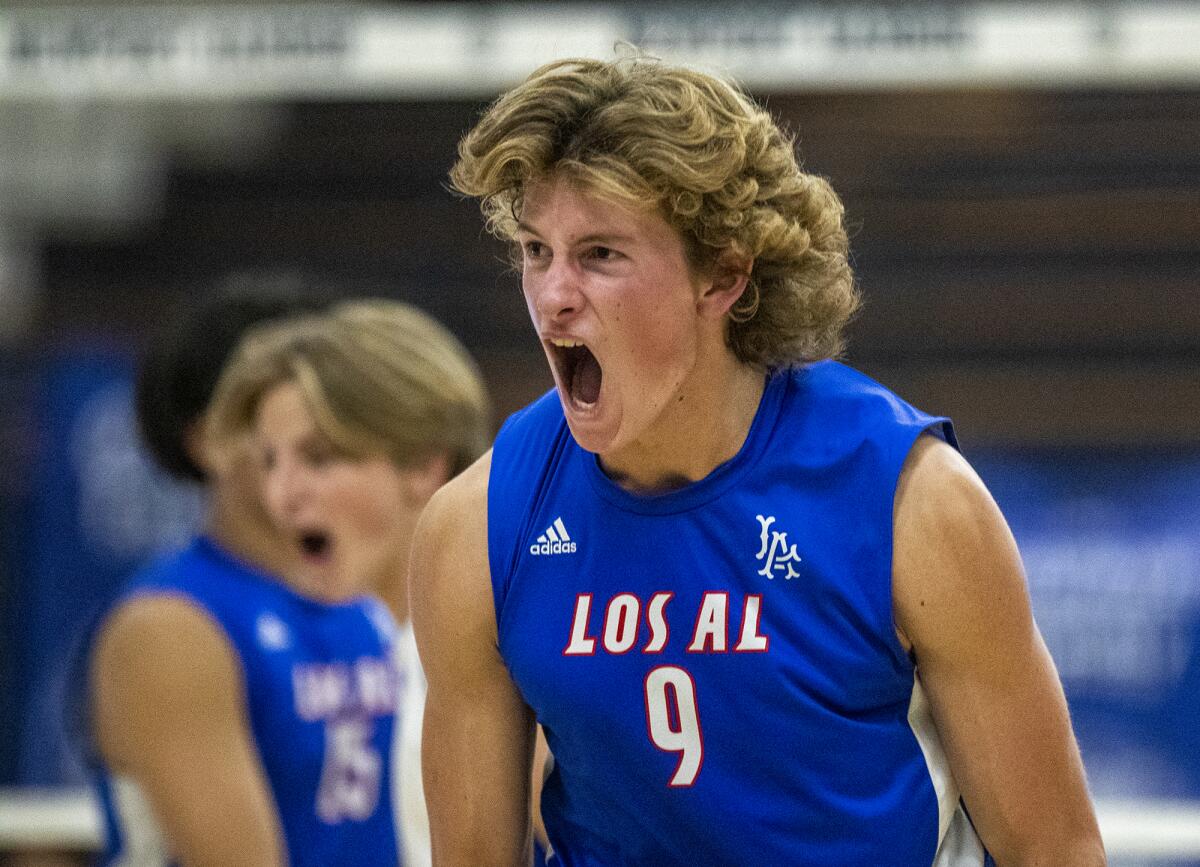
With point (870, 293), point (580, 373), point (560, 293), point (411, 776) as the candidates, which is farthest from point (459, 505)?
point (870, 293)

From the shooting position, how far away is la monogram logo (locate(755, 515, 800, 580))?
85.7 inches

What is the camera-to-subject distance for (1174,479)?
Answer: 23.6ft

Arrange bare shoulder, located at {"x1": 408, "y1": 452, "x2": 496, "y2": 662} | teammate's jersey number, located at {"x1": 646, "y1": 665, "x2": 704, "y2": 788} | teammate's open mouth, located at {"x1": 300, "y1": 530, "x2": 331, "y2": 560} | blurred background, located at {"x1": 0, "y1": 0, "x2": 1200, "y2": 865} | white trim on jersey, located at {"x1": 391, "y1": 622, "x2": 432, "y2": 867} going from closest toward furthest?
teammate's jersey number, located at {"x1": 646, "y1": 665, "x2": 704, "y2": 788} → bare shoulder, located at {"x1": 408, "y1": 452, "x2": 496, "y2": 662} → white trim on jersey, located at {"x1": 391, "y1": 622, "x2": 432, "y2": 867} → teammate's open mouth, located at {"x1": 300, "y1": 530, "x2": 331, "y2": 560} → blurred background, located at {"x1": 0, "y1": 0, "x2": 1200, "y2": 865}

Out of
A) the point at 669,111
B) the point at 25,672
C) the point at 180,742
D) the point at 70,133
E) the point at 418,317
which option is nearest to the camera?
the point at 669,111

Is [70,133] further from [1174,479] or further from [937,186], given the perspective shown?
[1174,479]

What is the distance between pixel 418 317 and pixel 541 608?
6.43 ft

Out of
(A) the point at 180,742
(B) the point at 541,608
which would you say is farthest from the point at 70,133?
(B) the point at 541,608

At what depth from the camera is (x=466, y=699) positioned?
2379 millimetres

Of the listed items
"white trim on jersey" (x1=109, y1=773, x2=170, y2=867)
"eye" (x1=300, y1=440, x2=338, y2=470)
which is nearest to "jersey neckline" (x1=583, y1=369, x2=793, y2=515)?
"eye" (x1=300, y1=440, x2=338, y2=470)

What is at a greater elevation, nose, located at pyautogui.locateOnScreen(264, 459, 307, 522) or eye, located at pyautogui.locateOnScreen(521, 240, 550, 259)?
eye, located at pyautogui.locateOnScreen(521, 240, 550, 259)

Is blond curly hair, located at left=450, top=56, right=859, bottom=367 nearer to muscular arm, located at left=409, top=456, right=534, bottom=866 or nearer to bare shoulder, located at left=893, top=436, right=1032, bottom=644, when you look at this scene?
bare shoulder, located at left=893, top=436, right=1032, bottom=644

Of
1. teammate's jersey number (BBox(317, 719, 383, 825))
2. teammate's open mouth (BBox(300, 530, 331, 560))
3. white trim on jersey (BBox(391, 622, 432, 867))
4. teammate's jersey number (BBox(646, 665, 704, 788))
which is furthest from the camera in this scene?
teammate's open mouth (BBox(300, 530, 331, 560))

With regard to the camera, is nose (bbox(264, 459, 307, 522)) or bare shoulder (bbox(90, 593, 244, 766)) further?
nose (bbox(264, 459, 307, 522))

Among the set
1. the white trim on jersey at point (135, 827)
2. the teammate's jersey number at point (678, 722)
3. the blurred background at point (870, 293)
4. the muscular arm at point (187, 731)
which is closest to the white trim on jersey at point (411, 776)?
the muscular arm at point (187, 731)
